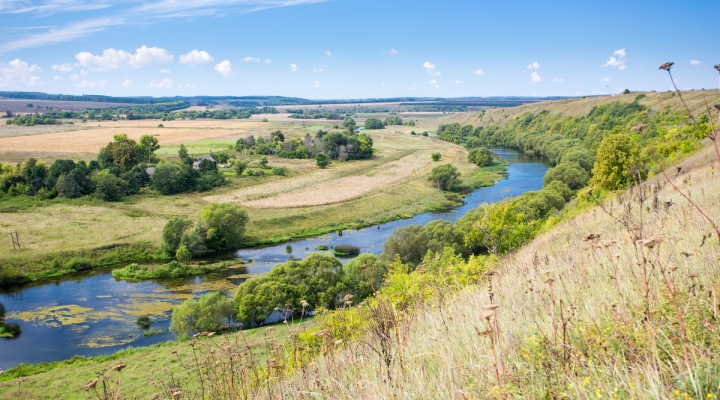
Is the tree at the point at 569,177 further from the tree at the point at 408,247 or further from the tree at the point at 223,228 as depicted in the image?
the tree at the point at 223,228

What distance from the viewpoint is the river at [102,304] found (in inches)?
985

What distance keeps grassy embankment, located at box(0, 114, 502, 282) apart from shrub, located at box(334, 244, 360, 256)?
698cm

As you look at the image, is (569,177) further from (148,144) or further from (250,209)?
(148,144)

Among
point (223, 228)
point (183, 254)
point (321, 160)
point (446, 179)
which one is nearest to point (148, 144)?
point (321, 160)

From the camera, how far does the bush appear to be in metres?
37.1

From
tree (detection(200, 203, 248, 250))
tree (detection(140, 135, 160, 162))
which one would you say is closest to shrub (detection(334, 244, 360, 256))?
tree (detection(200, 203, 248, 250))

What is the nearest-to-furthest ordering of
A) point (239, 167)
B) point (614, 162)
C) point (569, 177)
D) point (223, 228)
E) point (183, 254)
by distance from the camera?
point (614, 162)
point (183, 254)
point (223, 228)
point (569, 177)
point (239, 167)

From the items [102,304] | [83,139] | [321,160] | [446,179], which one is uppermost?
[83,139]

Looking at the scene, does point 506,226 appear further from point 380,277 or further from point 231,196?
point 231,196

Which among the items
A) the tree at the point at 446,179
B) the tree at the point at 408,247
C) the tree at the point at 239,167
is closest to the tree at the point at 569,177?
the tree at the point at 446,179

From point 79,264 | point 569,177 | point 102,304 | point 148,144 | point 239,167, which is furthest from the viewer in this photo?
point 148,144

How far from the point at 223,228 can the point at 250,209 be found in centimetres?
1009

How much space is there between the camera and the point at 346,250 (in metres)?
39.9

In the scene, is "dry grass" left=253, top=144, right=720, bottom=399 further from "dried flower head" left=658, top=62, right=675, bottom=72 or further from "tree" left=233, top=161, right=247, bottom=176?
"tree" left=233, top=161, right=247, bottom=176
